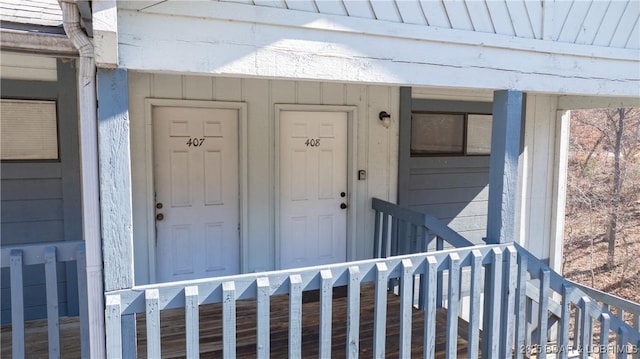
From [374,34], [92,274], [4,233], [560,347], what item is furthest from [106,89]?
[560,347]

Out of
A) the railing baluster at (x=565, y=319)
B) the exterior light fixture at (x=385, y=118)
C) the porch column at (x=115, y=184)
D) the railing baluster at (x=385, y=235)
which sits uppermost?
the exterior light fixture at (x=385, y=118)

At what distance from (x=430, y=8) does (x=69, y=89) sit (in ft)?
8.71

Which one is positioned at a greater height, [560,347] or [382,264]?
[382,264]

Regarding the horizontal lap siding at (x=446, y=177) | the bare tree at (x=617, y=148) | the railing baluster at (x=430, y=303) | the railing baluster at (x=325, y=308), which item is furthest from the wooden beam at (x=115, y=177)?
the bare tree at (x=617, y=148)

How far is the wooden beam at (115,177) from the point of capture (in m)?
1.89

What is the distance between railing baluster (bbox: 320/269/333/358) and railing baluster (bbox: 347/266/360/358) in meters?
0.11

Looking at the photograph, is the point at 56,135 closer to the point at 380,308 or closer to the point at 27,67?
the point at 27,67

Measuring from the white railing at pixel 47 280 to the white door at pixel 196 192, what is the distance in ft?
4.80

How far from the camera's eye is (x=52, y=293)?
7.88 ft

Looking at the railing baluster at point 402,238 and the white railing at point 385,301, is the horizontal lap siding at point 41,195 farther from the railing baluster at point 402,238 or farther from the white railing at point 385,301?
the railing baluster at point 402,238

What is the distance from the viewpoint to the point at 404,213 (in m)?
3.98

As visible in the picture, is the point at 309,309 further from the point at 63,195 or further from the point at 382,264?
the point at 63,195

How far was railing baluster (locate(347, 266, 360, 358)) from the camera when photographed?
2.32 m

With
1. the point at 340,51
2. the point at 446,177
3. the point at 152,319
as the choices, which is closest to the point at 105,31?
the point at 340,51
